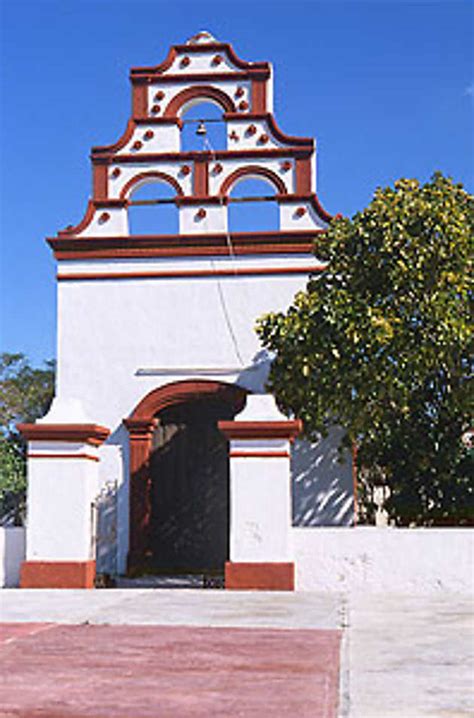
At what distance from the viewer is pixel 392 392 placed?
15.5 m

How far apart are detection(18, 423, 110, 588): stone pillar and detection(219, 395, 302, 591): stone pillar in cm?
216

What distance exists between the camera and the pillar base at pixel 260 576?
1366cm

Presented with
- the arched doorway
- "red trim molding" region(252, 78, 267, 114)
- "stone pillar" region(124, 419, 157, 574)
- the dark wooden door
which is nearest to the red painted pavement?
"stone pillar" region(124, 419, 157, 574)

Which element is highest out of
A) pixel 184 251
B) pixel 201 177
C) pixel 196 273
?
pixel 201 177

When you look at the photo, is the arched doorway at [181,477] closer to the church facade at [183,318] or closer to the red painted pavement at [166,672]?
the church facade at [183,318]

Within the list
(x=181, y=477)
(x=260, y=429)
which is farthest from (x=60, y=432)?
(x=181, y=477)

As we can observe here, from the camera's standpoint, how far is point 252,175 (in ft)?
61.9

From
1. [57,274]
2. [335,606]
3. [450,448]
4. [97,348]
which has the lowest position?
[335,606]

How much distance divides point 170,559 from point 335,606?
659 cm

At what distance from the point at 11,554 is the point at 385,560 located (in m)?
5.53

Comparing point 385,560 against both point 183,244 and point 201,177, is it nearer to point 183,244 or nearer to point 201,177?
point 183,244

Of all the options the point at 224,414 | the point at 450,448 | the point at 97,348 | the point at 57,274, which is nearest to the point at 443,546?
the point at 450,448

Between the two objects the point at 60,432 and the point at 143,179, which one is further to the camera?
the point at 143,179

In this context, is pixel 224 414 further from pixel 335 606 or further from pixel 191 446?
pixel 335 606
